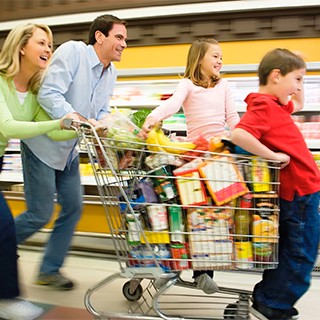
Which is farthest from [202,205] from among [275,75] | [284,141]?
[275,75]

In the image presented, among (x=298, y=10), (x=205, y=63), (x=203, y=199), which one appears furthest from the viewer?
(x=298, y=10)

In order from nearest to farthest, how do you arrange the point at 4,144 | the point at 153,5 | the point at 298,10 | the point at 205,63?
the point at 4,144, the point at 205,63, the point at 298,10, the point at 153,5

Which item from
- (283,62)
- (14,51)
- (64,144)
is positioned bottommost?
(64,144)

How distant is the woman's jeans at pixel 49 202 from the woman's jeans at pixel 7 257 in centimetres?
46

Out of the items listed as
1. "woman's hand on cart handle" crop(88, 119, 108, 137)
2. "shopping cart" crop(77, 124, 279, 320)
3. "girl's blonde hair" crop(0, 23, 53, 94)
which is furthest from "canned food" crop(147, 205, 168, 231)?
"girl's blonde hair" crop(0, 23, 53, 94)

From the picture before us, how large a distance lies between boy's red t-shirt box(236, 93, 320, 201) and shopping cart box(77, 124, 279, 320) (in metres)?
0.09

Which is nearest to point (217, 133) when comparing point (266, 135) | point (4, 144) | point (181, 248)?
point (266, 135)

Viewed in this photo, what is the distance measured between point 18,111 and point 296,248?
1.53m

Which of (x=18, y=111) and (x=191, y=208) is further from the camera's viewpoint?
(x=18, y=111)

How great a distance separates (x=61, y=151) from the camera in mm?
2584

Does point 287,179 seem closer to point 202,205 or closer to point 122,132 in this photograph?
point 202,205

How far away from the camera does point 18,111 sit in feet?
7.91

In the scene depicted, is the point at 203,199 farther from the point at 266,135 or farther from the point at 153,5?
the point at 153,5

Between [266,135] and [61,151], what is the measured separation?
1.19 meters
